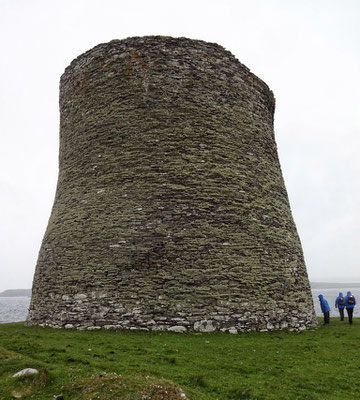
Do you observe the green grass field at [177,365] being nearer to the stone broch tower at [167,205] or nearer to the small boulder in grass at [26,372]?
the small boulder in grass at [26,372]

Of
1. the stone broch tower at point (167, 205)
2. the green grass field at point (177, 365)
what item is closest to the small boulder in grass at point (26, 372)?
the green grass field at point (177, 365)

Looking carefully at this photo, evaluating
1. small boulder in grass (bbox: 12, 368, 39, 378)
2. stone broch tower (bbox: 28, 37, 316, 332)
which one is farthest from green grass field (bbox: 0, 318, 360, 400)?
stone broch tower (bbox: 28, 37, 316, 332)

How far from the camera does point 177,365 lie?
7.72m

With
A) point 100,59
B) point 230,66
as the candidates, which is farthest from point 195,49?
point 100,59

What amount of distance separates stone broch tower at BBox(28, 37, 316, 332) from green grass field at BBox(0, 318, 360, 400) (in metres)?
1.09

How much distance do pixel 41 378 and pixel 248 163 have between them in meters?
10.1

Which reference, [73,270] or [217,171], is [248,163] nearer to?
[217,171]

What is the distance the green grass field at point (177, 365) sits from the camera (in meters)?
6.07

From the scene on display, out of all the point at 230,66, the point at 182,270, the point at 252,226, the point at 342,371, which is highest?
the point at 230,66

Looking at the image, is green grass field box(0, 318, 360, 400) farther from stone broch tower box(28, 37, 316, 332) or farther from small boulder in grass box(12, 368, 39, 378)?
stone broch tower box(28, 37, 316, 332)

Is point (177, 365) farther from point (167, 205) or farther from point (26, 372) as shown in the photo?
point (167, 205)

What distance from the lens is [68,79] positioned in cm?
1591

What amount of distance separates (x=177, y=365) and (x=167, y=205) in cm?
561

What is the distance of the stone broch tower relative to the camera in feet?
37.8
